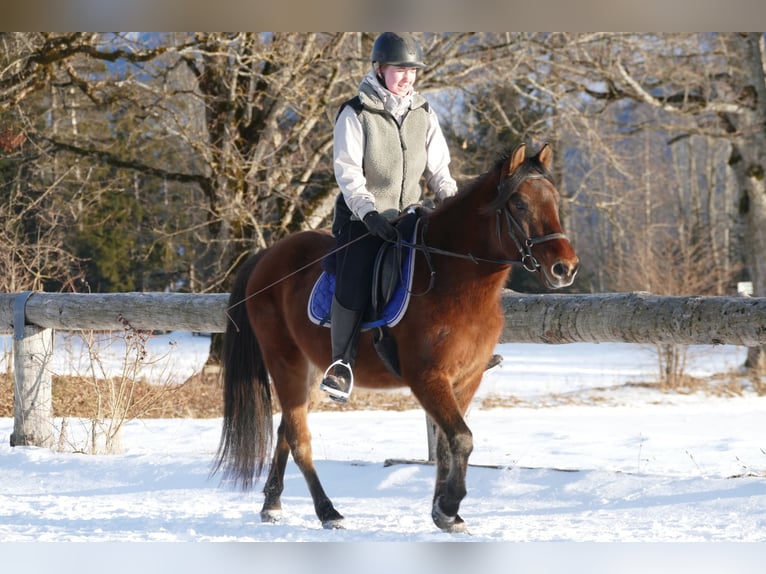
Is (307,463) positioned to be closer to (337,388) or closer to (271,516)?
(271,516)

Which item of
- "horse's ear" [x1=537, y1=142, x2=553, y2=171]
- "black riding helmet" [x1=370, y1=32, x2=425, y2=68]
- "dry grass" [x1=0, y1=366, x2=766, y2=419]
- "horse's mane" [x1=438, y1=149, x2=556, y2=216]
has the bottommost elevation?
"dry grass" [x1=0, y1=366, x2=766, y2=419]

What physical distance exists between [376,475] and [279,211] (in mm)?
9194

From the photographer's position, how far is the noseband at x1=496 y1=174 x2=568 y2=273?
4.41 m

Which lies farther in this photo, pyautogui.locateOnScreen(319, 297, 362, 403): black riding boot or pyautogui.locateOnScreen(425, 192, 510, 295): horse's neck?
pyautogui.locateOnScreen(319, 297, 362, 403): black riding boot

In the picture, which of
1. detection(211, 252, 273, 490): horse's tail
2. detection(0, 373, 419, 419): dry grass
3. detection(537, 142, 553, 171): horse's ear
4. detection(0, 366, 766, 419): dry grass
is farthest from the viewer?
detection(0, 366, 766, 419): dry grass

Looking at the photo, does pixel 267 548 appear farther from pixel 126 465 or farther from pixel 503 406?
pixel 503 406

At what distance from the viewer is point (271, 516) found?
5520 mm

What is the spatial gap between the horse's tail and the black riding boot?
111 cm

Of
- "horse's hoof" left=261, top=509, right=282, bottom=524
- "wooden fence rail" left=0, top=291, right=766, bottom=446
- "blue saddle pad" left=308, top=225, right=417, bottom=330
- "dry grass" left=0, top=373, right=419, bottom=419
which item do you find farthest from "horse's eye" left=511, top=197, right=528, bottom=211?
"dry grass" left=0, top=373, right=419, bottom=419

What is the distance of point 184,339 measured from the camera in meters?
24.0

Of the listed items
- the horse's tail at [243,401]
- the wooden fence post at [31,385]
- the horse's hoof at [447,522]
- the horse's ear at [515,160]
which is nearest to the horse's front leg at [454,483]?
the horse's hoof at [447,522]

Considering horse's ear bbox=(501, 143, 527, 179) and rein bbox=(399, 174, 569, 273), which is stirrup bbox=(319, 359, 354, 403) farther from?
horse's ear bbox=(501, 143, 527, 179)

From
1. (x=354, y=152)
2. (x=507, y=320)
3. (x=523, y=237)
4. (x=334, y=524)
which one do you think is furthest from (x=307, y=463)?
(x=523, y=237)
